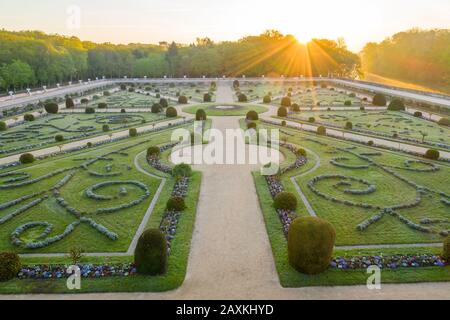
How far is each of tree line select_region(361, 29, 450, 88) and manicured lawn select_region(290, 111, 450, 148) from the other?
5856 cm

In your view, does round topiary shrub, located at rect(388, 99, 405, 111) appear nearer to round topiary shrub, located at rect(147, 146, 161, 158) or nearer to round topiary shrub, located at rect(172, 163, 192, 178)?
round topiary shrub, located at rect(147, 146, 161, 158)

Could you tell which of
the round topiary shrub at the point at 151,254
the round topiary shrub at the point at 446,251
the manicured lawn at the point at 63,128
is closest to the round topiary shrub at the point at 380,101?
the manicured lawn at the point at 63,128

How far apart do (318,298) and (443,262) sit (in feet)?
19.0

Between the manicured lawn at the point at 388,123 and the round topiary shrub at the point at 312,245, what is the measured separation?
2338 cm

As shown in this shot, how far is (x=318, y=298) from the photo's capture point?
12.1 m

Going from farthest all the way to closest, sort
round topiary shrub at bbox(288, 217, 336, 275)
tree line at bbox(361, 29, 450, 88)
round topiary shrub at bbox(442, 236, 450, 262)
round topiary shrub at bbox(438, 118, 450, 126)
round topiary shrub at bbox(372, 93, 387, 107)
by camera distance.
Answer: tree line at bbox(361, 29, 450, 88)
round topiary shrub at bbox(372, 93, 387, 107)
round topiary shrub at bbox(438, 118, 450, 126)
round topiary shrub at bbox(442, 236, 450, 262)
round topiary shrub at bbox(288, 217, 336, 275)

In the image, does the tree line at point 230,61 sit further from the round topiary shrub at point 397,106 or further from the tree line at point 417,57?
the round topiary shrub at point 397,106

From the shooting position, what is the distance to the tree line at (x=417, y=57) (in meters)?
98.4

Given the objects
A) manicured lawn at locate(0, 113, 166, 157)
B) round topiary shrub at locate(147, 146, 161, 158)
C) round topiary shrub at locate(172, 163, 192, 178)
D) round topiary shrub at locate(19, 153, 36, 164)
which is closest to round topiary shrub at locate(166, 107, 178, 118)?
manicured lawn at locate(0, 113, 166, 157)

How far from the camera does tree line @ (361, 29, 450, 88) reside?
98.4 meters

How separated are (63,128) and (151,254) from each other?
1198 inches

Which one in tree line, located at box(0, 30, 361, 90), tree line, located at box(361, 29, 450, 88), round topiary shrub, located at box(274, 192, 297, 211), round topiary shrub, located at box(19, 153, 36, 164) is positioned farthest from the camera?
tree line, located at box(0, 30, 361, 90)
